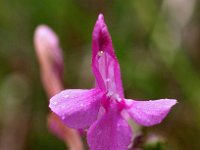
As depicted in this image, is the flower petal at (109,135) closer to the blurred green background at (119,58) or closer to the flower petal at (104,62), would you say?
the flower petal at (104,62)

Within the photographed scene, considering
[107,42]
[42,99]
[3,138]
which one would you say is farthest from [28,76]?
[107,42]

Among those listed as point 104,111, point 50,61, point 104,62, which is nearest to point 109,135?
point 104,111


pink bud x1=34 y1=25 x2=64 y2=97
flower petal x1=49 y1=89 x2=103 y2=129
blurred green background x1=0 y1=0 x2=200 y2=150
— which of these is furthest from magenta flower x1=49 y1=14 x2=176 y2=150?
blurred green background x1=0 y1=0 x2=200 y2=150

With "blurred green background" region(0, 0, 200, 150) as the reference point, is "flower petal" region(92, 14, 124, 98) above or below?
above

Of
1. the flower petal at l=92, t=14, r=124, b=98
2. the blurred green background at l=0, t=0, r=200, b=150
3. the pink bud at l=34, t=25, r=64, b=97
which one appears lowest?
the blurred green background at l=0, t=0, r=200, b=150

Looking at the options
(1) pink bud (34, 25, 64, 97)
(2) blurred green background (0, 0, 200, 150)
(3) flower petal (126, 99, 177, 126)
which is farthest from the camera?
(2) blurred green background (0, 0, 200, 150)

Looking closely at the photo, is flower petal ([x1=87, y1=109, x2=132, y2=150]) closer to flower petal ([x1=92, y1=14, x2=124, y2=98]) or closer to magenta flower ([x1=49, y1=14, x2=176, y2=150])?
magenta flower ([x1=49, y1=14, x2=176, y2=150])
